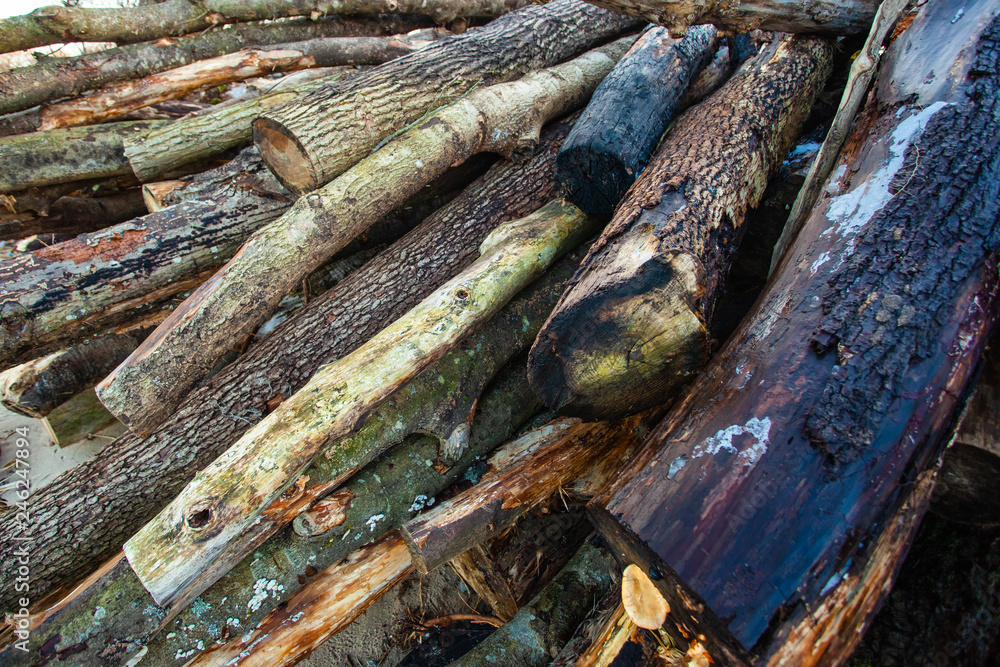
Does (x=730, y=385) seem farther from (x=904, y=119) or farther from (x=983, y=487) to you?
(x=904, y=119)

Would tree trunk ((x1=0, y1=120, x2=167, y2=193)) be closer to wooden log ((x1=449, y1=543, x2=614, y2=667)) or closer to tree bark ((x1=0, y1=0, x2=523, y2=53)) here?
tree bark ((x1=0, y1=0, x2=523, y2=53))

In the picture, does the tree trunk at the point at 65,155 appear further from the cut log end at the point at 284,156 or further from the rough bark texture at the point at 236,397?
the rough bark texture at the point at 236,397

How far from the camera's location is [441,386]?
8.17 ft

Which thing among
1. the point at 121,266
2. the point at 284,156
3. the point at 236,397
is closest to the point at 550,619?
the point at 236,397

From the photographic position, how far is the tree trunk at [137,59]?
11.9 feet

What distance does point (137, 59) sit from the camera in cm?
391

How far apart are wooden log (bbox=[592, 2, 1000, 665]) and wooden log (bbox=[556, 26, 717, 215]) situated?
916 mm

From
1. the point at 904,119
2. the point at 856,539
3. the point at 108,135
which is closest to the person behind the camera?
the point at 856,539

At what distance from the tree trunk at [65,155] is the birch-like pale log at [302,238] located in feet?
5.63

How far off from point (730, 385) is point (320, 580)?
6.41 ft

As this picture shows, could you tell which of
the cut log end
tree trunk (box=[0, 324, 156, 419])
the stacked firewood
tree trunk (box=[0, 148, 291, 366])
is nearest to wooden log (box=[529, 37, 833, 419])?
the stacked firewood

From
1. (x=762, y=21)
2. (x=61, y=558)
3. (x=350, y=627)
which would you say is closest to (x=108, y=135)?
(x=61, y=558)

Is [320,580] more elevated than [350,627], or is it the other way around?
[320,580]

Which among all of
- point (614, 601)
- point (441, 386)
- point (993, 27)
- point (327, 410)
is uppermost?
point (993, 27)
